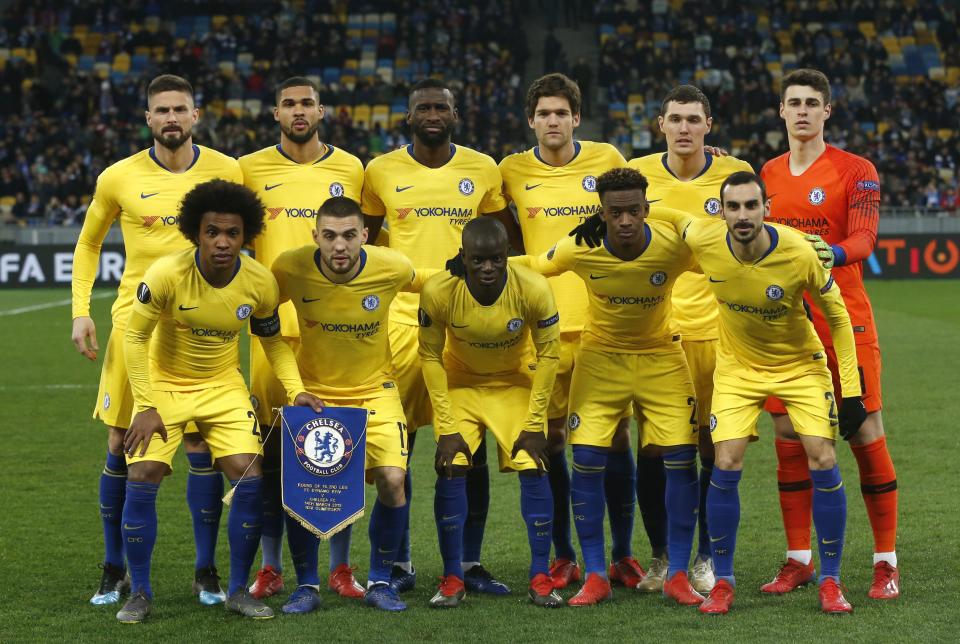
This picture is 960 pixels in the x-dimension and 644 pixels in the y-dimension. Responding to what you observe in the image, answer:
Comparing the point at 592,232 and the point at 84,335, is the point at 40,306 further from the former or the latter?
the point at 592,232

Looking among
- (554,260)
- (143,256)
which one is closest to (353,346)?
(554,260)

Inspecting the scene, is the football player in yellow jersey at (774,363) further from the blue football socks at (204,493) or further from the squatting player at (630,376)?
the blue football socks at (204,493)

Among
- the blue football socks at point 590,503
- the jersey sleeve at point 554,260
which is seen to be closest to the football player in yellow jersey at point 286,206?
the jersey sleeve at point 554,260

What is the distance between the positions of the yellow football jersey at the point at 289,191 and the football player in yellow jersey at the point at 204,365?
56 centimetres

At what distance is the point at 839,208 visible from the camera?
6.11 metres

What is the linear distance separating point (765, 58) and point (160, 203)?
1058 inches

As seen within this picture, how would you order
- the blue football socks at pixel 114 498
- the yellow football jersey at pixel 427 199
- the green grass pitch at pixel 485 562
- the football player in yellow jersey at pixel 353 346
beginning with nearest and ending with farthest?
the green grass pitch at pixel 485 562 → the football player in yellow jersey at pixel 353 346 → the blue football socks at pixel 114 498 → the yellow football jersey at pixel 427 199

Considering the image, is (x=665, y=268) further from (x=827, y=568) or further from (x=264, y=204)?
(x=264, y=204)

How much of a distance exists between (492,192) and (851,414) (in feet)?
6.84

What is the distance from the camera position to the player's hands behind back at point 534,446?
5.80 metres

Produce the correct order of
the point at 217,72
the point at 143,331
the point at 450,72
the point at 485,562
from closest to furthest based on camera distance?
the point at 143,331 → the point at 485,562 → the point at 450,72 → the point at 217,72

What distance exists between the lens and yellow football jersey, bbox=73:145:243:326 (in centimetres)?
614

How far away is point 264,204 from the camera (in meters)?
6.29

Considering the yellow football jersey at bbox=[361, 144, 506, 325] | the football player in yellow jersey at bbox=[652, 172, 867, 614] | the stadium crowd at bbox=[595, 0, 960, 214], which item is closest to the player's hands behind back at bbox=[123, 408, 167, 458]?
the yellow football jersey at bbox=[361, 144, 506, 325]
